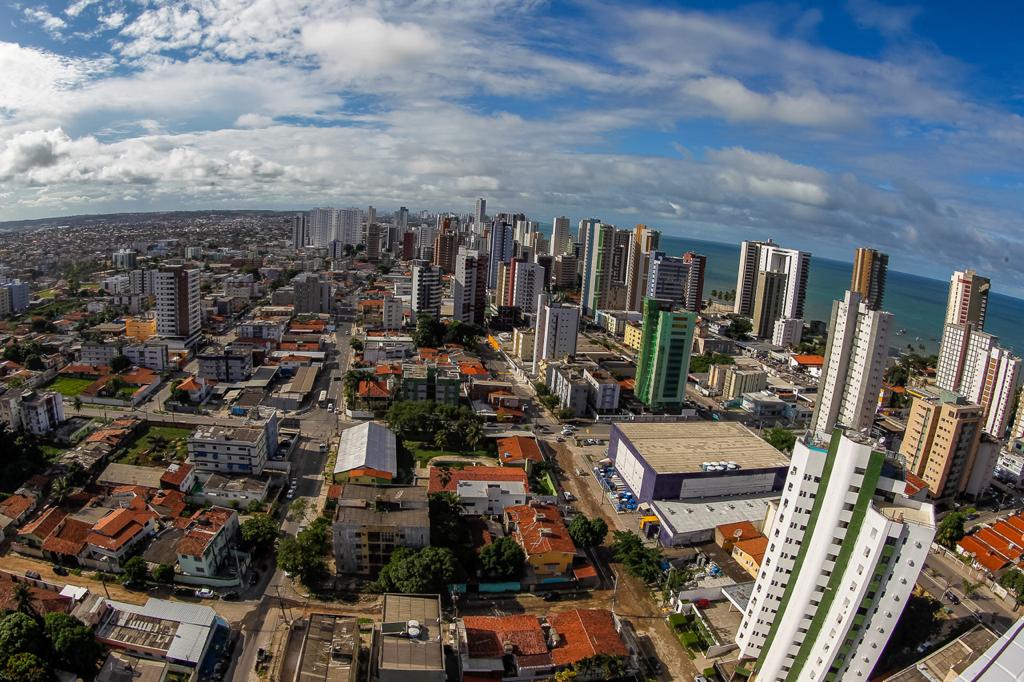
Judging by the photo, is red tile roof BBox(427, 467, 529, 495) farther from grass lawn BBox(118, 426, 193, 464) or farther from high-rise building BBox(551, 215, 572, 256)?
high-rise building BBox(551, 215, 572, 256)

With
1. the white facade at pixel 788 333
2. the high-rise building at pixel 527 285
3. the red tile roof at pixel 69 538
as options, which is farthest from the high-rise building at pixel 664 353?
the red tile roof at pixel 69 538

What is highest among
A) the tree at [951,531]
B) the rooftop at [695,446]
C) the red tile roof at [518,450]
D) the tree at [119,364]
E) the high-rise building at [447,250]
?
the high-rise building at [447,250]

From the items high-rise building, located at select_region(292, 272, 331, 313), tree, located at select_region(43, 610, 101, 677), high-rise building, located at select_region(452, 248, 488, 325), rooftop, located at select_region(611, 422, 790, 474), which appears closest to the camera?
tree, located at select_region(43, 610, 101, 677)

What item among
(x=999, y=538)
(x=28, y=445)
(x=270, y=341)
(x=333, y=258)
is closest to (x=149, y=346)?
(x=270, y=341)

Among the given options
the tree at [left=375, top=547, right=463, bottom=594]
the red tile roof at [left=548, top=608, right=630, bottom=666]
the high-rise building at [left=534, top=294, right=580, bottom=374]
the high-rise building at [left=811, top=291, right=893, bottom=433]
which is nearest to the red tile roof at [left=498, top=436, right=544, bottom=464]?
the tree at [left=375, top=547, right=463, bottom=594]

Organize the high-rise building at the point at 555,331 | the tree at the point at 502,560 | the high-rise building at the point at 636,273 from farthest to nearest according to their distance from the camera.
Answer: the high-rise building at the point at 636,273
the high-rise building at the point at 555,331
the tree at the point at 502,560

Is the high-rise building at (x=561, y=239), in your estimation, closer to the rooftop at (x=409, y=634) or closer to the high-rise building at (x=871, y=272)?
the high-rise building at (x=871, y=272)
